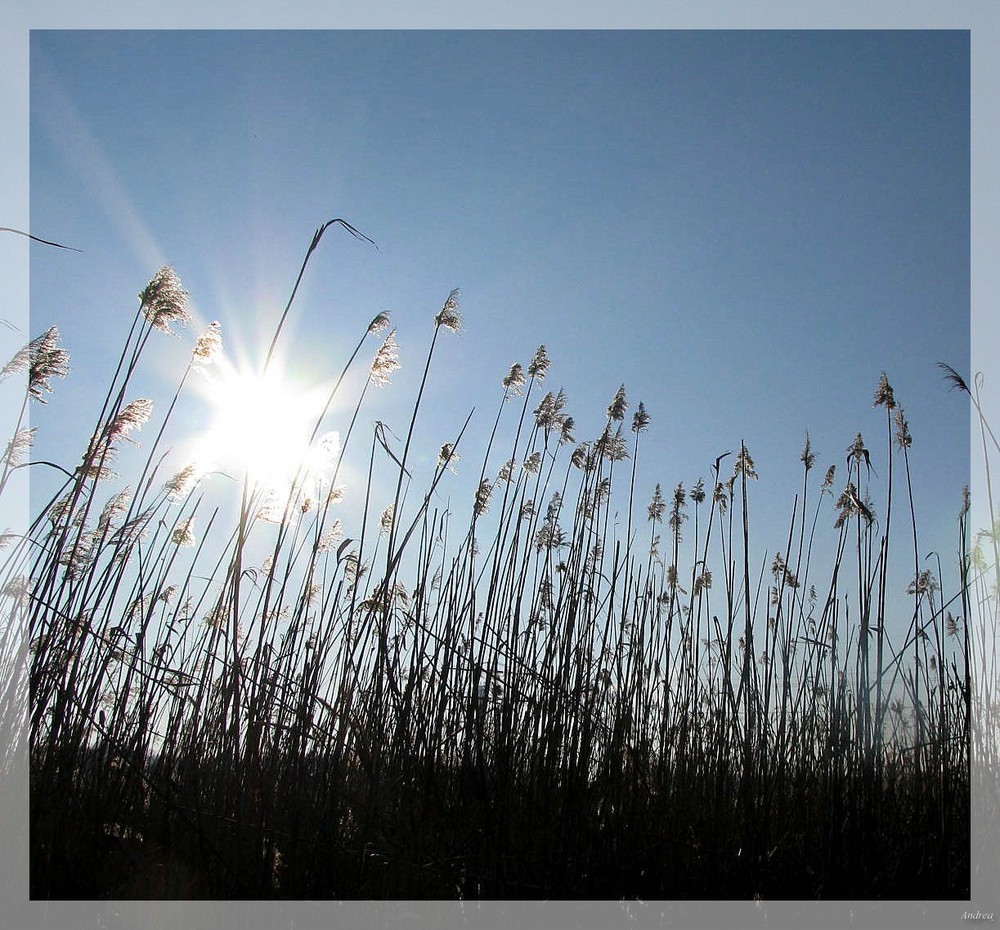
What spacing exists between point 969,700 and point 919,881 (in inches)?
25.9

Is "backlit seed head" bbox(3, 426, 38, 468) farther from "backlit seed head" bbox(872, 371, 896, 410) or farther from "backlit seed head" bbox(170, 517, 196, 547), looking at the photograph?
"backlit seed head" bbox(872, 371, 896, 410)

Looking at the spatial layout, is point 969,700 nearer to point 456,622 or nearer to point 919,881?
point 919,881

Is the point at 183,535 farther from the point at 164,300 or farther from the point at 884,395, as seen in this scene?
the point at 884,395

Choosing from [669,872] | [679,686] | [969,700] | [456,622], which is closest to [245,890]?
[456,622]

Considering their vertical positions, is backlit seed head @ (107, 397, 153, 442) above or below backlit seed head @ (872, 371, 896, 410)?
below

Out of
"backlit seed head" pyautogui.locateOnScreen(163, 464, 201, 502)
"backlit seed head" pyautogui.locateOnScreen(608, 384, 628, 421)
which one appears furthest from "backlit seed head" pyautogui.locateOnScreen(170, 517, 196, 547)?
"backlit seed head" pyautogui.locateOnScreen(608, 384, 628, 421)

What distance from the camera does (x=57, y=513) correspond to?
229 cm

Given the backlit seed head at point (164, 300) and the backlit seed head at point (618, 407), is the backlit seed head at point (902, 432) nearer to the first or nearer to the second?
the backlit seed head at point (618, 407)

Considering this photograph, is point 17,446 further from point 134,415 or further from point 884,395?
point 884,395

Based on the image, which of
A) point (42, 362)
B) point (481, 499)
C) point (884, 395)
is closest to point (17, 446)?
point (42, 362)

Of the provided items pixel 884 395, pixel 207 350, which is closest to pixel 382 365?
pixel 207 350

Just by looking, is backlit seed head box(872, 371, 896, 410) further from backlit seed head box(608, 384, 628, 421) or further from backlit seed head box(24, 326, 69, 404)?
backlit seed head box(24, 326, 69, 404)

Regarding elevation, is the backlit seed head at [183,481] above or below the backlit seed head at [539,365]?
below

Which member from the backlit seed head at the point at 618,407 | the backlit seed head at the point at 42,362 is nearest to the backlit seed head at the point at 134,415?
the backlit seed head at the point at 42,362
